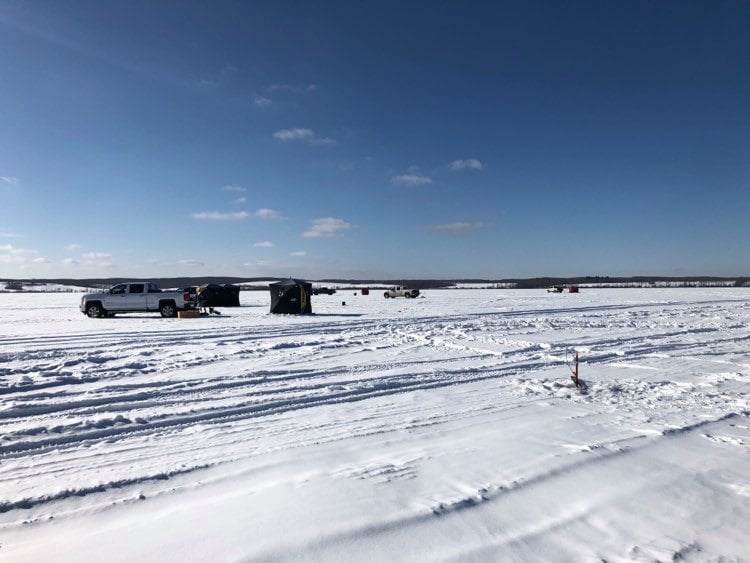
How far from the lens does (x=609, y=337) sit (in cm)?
1400

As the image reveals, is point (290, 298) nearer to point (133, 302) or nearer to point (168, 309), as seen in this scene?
point (168, 309)

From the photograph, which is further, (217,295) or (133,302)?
(217,295)

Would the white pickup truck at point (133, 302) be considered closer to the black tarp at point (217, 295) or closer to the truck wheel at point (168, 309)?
the truck wheel at point (168, 309)

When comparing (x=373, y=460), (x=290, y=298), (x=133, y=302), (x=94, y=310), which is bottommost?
(x=373, y=460)

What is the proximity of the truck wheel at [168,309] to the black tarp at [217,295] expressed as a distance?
366 inches

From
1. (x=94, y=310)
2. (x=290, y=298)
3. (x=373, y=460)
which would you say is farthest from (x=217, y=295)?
(x=373, y=460)

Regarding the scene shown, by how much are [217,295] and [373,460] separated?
96.1ft

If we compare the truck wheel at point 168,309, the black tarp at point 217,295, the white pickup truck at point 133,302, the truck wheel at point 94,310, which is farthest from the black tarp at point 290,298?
the black tarp at point 217,295

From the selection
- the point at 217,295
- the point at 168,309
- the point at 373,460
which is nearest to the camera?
the point at 373,460

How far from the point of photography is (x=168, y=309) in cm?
2211

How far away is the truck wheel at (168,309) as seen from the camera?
22.1 meters

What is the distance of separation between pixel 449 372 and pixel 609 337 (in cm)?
743

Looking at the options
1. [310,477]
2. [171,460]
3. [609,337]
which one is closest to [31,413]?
[171,460]

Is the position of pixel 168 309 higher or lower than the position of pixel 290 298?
lower
